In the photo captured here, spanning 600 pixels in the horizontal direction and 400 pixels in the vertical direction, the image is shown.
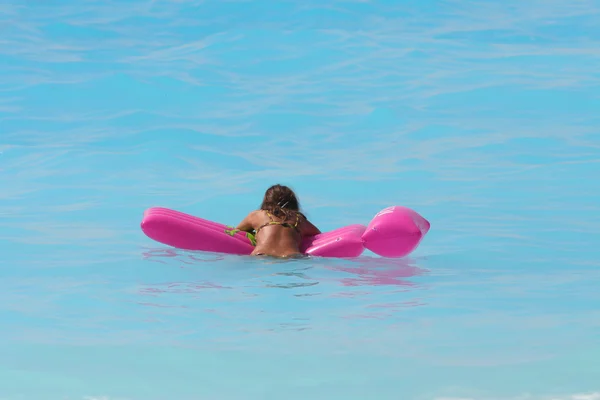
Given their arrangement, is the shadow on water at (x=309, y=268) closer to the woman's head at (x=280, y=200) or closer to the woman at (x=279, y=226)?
the woman at (x=279, y=226)

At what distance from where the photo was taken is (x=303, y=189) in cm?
837

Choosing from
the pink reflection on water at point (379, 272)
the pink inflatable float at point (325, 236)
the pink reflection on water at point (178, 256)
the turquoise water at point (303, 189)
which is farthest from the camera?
the pink reflection on water at point (178, 256)

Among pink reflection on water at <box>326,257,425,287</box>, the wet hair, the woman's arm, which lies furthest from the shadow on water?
the wet hair

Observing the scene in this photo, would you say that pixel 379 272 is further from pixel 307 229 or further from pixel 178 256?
pixel 178 256

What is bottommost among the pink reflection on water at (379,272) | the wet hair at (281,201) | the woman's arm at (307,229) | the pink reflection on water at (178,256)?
the pink reflection on water at (379,272)

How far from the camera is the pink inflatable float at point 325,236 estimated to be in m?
5.26

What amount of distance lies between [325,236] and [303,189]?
9.30 feet

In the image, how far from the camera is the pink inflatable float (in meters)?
5.26

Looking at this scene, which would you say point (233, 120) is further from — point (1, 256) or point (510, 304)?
point (510, 304)

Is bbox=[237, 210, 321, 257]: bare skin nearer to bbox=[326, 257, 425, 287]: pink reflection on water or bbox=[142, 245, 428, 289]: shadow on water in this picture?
bbox=[142, 245, 428, 289]: shadow on water

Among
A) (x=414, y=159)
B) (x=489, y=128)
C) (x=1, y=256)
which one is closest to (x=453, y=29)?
(x=489, y=128)

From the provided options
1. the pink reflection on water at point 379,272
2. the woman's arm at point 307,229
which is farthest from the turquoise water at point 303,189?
the woman's arm at point 307,229

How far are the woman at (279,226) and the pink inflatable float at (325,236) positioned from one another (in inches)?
3.1

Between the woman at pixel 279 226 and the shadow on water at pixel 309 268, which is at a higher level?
the woman at pixel 279 226
